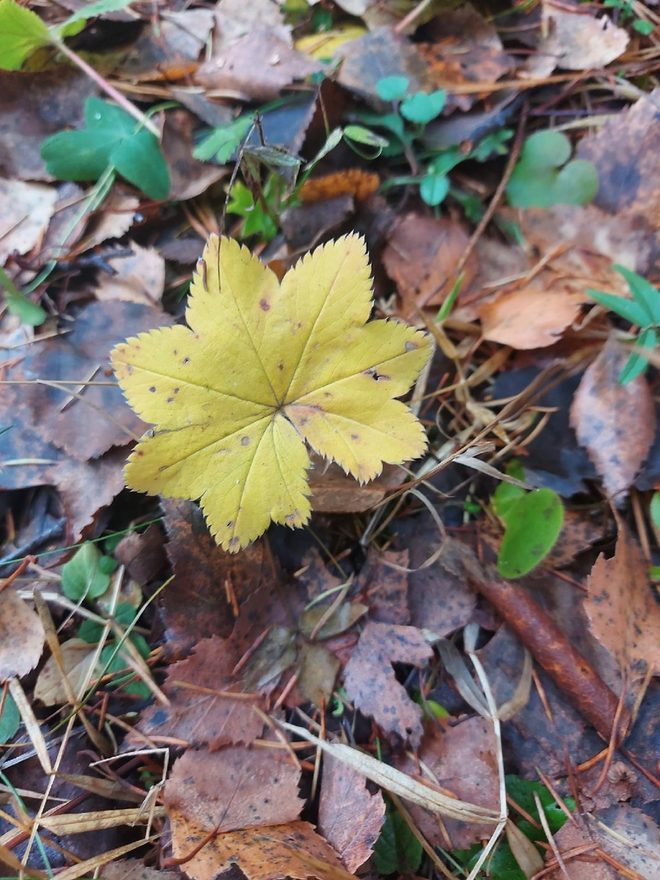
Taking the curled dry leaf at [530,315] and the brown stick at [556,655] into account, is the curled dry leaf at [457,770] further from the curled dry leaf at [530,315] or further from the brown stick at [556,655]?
the curled dry leaf at [530,315]

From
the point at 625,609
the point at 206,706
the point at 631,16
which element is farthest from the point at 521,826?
the point at 631,16

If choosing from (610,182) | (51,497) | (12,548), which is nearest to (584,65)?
(610,182)

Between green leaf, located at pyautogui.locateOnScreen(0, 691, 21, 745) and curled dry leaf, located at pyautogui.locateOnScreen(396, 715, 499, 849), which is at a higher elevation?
green leaf, located at pyautogui.locateOnScreen(0, 691, 21, 745)

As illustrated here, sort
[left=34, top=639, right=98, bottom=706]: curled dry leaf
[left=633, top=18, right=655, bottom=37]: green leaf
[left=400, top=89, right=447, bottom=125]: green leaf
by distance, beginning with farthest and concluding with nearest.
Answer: [left=633, top=18, right=655, bottom=37]: green leaf → [left=400, top=89, right=447, bottom=125]: green leaf → [left=34, top=639, right=98, bottom=706]: curled dry leaf

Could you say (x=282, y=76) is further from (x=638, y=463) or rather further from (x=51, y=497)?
(x=638, y=463)

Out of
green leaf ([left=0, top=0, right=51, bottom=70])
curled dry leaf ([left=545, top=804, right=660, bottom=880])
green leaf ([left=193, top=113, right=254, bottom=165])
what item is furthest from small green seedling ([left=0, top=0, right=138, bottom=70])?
curled dry leaf ([left=545, top=804, right=660, bottom=880])

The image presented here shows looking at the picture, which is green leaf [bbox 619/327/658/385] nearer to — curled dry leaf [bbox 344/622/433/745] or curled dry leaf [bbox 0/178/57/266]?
curled dry leaf [bbox 344/622/433/745]
